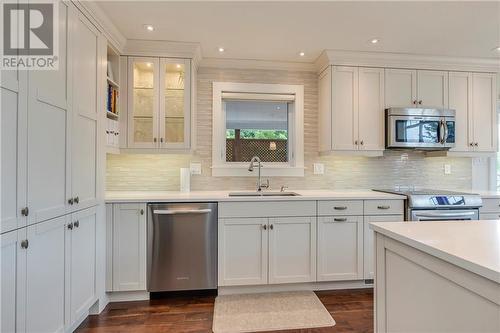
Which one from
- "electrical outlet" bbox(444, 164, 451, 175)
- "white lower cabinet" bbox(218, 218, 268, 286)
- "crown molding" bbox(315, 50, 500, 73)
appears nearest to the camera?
"white lower cabinet" bbox(218, 218, 268, 286)

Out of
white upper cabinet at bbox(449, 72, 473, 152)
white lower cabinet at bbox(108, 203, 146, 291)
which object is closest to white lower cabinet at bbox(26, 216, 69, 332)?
white lower cabinet at bbox(108, 203, 146, 291)

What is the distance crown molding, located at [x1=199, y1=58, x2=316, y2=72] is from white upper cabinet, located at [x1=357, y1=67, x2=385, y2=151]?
0.62 meters

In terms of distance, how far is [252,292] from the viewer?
2.48 metres

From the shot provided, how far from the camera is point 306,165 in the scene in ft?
10.2

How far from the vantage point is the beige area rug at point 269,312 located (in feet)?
6.47

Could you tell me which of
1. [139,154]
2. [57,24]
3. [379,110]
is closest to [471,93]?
[379,110]

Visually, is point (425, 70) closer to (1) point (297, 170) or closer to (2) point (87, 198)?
(1) point (297, 170)

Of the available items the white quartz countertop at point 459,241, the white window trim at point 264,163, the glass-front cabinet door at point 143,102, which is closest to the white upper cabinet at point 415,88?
the white window trim at point 264,163

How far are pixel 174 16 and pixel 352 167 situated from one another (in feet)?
7.97

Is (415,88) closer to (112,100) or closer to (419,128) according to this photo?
(419,128)

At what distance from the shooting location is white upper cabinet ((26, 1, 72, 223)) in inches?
53.6

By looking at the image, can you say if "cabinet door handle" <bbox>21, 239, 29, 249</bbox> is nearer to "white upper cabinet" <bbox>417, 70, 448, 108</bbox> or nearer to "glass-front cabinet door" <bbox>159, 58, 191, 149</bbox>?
"glass-front cabinet door" <bbox>159, 58, 191, 149</bbox>

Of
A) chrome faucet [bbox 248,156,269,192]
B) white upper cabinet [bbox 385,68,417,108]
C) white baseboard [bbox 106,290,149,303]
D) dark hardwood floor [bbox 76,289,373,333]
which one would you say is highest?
white upper cabinet [bbox 385,68,417,108]

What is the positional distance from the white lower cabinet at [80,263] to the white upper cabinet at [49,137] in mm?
223
